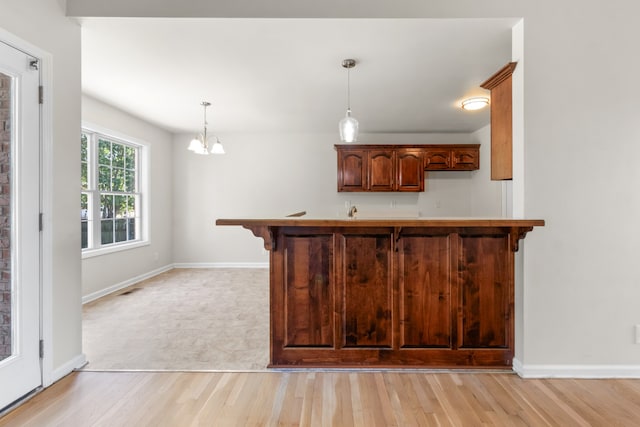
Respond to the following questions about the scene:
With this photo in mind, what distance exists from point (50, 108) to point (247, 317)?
2.34 metres

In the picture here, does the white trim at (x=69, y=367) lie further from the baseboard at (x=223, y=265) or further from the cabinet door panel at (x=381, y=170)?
the cabinet door panel at (x=381, y=170)

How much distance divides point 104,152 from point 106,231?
3.46 ft

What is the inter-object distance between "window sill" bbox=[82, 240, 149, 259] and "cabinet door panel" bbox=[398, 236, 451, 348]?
3710mm

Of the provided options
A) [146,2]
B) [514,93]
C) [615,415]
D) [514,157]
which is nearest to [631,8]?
[514,93]

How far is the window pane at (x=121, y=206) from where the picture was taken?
A: 4695 mm

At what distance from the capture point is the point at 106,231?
446 centimetres

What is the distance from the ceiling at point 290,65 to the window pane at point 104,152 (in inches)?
20.9

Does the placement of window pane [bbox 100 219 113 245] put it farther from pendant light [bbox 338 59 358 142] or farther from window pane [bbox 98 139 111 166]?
pendant light [bbox 338 59 358 142]

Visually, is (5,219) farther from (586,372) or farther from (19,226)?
(586,372)

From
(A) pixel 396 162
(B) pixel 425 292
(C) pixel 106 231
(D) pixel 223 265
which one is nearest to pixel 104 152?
(C) pixel 106 231

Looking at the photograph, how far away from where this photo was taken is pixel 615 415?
1.78 m

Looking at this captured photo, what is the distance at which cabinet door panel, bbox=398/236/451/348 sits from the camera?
89.7 inches

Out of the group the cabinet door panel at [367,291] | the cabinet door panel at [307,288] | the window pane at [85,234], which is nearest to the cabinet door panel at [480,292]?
the cabinet door panel at [367,291]

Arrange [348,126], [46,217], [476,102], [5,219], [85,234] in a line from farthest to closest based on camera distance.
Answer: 1. [85,234]
2. [476,102]
3. [348,126]
4. [46,217]
5. [5,219]
